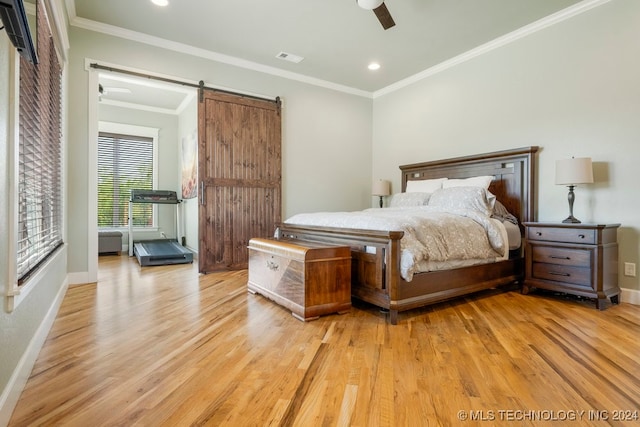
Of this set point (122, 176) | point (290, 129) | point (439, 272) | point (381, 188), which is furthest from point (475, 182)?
point (122, 176)

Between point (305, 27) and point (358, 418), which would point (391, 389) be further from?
point (305, 27)

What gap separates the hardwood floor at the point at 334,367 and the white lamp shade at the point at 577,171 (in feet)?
3.60

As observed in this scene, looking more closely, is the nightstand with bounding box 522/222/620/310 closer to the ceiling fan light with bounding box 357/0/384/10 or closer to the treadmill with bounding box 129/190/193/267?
the ceiling fan light with bounding box 357/0/384/10

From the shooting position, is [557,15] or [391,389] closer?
[391,389]

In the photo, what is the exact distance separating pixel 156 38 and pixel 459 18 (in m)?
3.38

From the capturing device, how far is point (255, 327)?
2361 millimetres

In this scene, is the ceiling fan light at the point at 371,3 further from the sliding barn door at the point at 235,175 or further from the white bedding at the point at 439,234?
the sliding barn door at the point at 235,175

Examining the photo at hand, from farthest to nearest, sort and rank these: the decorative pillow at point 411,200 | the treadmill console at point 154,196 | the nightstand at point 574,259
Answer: the treadmill console at point 154,196 < the decorative pillow at point 411,200 < the nightstand at point 574,259

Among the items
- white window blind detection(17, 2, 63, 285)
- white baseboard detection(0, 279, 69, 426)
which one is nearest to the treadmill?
white window blind detection(17, 2, 63, 285)

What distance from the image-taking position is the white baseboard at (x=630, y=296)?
9.69 ft

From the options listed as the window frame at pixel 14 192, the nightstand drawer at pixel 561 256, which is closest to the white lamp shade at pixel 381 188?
the nightstand drawer at pixel 561 256

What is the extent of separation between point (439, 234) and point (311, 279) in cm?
110

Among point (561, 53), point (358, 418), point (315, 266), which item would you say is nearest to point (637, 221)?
point (561, 53)

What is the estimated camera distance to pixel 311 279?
2.49 m
